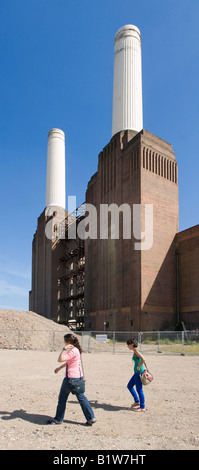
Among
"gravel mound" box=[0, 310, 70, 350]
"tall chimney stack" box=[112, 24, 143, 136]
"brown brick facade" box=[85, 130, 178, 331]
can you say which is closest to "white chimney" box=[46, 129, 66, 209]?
"tall chimney stack" box=[112, 24, 143, 136]

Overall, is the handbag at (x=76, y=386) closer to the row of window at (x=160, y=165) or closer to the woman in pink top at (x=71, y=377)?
the woman in pink top at (x=71, y=377)

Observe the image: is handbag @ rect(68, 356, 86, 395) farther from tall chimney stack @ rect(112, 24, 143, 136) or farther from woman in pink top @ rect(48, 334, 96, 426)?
tall chimney stack @ rect(112, 24, 143, 136)

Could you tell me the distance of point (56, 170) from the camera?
3238 inches

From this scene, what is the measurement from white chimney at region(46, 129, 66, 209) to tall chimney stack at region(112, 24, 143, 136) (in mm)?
27201

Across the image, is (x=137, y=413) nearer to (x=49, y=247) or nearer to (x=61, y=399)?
(x=61, y=399)

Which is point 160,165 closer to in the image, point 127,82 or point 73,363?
point 127,82

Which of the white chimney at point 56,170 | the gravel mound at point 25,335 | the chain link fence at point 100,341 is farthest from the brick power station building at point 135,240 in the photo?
the white chimney at point 56,170

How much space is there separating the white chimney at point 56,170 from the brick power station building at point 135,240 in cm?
2055

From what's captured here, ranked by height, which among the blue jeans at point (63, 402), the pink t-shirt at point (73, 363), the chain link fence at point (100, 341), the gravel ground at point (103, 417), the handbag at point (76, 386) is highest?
the pink t-shirt at point (73, 363)

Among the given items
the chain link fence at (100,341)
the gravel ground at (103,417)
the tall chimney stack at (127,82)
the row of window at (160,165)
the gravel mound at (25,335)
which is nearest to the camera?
the gravel ground at (103,417)

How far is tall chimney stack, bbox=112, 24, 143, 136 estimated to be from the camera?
5509 cm

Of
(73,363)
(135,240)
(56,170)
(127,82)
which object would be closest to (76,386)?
(73,363)

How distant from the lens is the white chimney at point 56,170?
8038cm
